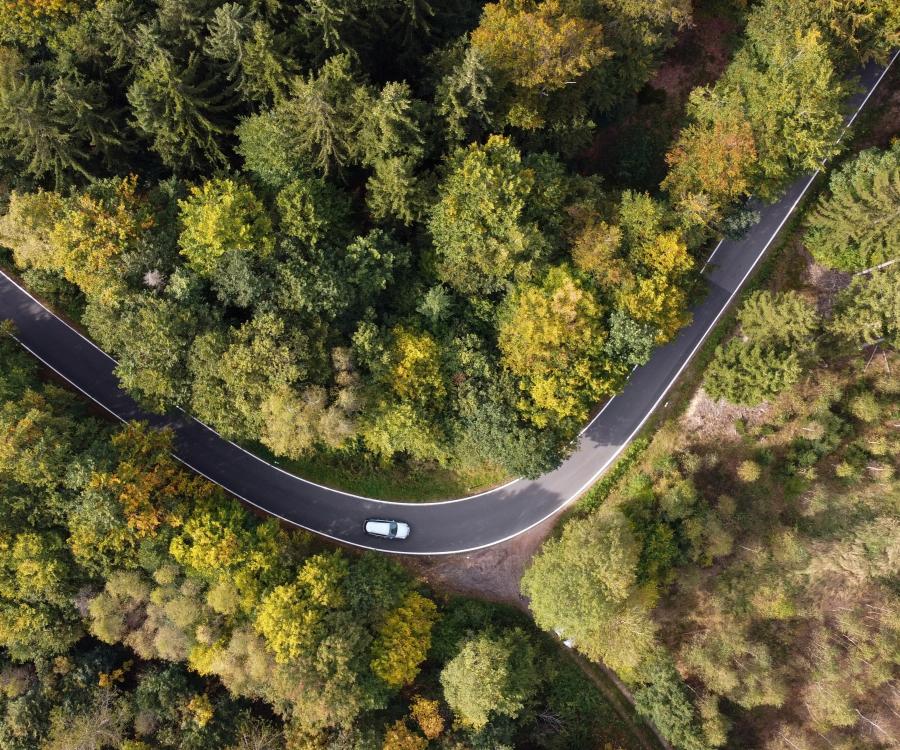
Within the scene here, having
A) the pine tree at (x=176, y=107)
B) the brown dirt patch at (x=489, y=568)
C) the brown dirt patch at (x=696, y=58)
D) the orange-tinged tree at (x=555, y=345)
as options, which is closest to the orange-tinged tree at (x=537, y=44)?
the orange-tinged tree at (x=555, y=345)

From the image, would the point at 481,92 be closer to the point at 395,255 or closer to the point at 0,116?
the point at 395,255

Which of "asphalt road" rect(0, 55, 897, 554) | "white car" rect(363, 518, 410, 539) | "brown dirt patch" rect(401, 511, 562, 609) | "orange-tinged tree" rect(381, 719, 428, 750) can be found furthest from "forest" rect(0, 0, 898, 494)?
"orange-tinged tree" rect(381, 719, 428, 750)

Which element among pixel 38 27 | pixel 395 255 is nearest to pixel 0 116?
pixel 38 27

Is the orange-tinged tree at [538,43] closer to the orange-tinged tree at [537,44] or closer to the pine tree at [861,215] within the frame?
the orange-tinged tree at [537,44]

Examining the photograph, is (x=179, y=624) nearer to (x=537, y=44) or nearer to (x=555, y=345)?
(x=555, y=345)

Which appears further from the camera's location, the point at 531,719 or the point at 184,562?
the point at 531,719
